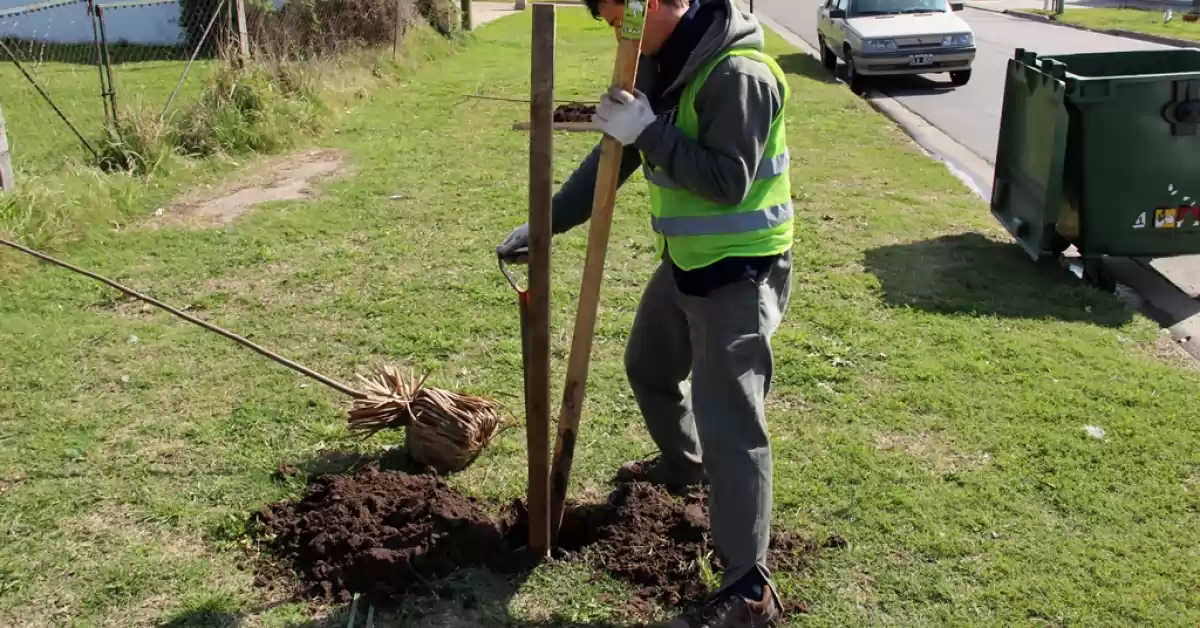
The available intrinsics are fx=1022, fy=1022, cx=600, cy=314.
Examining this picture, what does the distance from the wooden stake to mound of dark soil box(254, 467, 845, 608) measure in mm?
212

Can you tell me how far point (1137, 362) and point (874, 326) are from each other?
122 cm

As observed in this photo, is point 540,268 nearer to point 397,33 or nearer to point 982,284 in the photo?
point 982,284

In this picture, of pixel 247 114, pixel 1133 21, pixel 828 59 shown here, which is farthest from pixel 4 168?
pixel 1133 21

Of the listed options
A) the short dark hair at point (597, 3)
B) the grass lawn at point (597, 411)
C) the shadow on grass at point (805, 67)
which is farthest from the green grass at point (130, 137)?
the shadow on grass at point (805, 67)

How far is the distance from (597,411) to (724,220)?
1.80 metres

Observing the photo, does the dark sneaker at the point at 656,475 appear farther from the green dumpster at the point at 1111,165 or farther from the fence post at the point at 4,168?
the fence post at the point at 4,168

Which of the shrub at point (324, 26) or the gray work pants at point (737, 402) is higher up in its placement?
the shrub at point (324, 26)

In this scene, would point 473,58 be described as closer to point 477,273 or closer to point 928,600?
point 477,273

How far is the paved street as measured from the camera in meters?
11.4

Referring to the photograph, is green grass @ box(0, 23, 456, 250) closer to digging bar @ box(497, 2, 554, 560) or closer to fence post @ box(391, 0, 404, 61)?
fence post @ box(391, 0, 404, 61)

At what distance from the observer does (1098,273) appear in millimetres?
5828

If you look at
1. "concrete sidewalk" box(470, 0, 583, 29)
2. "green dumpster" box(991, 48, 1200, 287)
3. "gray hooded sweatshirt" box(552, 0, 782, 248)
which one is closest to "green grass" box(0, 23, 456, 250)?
"gray hooded sweatshirt" box(552, 0, 782, 248)

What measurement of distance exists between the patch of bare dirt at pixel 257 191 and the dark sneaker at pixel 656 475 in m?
4.59

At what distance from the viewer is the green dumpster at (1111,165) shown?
552 centimetres
